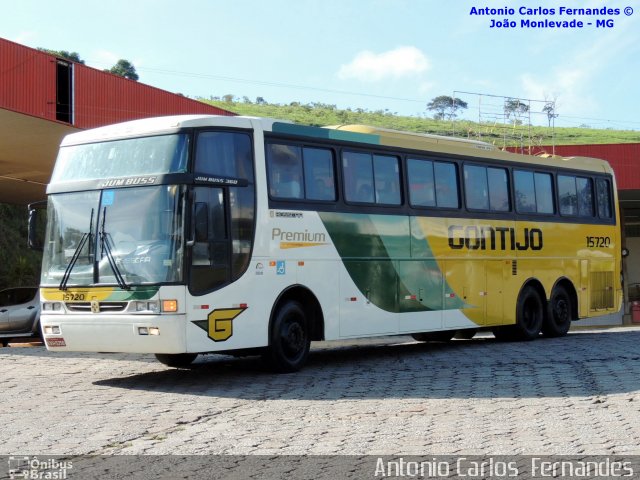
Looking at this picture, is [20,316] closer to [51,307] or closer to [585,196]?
[51,307]

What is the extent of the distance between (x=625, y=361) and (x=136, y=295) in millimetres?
7206

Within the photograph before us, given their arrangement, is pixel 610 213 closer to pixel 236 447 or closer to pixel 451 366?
pixel 451 366

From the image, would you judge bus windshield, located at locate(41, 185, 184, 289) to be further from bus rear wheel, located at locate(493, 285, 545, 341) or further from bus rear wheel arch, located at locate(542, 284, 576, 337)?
bus rear wheel arch, located at locate(542, 284, 576, 337)

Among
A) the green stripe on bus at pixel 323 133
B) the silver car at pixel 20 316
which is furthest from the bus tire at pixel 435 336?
the silver car at pixel 20 316

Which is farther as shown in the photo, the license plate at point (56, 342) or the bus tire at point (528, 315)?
the bus tire at point (528, 315)

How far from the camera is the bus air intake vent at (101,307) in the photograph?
38.3ft

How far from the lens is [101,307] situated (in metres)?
11.9

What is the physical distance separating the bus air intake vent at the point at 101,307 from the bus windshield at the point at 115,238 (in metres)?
0.25

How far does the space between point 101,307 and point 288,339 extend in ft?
8.57

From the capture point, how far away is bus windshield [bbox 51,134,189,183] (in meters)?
11.9

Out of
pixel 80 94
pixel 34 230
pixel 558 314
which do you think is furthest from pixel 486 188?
pixel 80 94

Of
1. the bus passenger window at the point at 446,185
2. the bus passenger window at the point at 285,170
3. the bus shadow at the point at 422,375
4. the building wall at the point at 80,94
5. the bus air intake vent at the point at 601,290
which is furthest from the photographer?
the bus air intake vent at the point at 601,290

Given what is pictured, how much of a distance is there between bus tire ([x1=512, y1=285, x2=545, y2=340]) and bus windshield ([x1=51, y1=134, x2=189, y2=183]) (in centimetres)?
916

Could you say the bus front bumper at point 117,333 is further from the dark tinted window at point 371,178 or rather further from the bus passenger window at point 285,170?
the dark tinted window at point 371,178
